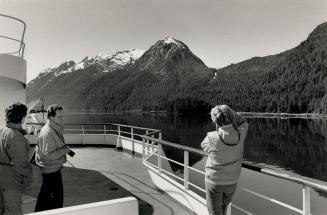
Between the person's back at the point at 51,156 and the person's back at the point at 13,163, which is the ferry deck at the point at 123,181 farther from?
the person's back at the point at 13,163

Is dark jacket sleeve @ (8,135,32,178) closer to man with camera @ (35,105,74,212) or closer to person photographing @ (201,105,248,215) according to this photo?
man with camera @ (35,105,74,212)

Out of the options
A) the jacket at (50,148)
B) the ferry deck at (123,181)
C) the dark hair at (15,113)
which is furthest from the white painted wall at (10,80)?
the dark hair at (15,113)

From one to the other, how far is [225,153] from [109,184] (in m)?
3.90

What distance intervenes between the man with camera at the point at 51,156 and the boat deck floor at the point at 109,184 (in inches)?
51.1

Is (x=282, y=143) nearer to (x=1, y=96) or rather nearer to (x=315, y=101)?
(x=1, y=96)

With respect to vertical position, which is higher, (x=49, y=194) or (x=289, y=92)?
(x=289, y=92)

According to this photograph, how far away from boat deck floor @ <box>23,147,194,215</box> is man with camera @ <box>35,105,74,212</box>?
4.26 feet

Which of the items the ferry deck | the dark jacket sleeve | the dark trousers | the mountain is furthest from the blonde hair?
the mountain

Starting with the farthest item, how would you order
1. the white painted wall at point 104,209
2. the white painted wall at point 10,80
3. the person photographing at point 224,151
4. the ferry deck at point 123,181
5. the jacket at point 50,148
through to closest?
the white painted wall at point 10,80 → the jacket at point 50,148 → the person photographing at point 224,151 → the ferry deck at point 123,181 → the white painted wall at point 104,209

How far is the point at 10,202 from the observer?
2846mm

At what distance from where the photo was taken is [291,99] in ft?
507

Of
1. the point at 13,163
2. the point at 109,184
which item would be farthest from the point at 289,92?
the point at 13,163

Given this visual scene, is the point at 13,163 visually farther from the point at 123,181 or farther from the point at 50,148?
the point at 123,181

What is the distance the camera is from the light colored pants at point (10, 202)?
2.84 meters
